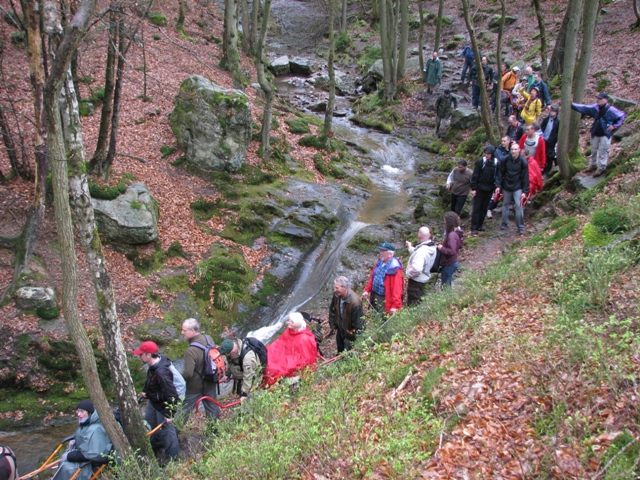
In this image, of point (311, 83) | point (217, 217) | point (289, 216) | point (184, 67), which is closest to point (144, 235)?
point (217, 217)

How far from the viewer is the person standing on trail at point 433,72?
982 inches

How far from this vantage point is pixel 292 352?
7.58 metres

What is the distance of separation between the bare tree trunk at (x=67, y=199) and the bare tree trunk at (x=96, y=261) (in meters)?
0.41

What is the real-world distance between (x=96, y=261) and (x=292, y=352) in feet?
10.8

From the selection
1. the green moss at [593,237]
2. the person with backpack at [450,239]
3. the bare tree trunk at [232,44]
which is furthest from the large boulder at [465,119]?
the person with backpack at [450,239]

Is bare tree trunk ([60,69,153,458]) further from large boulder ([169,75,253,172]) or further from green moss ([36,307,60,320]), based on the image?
large boulder ([169,75,253,172])

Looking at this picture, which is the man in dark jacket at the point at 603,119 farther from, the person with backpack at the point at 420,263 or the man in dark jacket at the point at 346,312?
the man in dark jacket at the point at 346,312

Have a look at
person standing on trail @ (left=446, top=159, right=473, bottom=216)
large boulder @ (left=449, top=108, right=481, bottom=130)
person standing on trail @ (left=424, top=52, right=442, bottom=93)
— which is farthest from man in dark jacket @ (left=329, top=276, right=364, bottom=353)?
person standing on trail @ (left=424, top=52, right=442, bottom=93)

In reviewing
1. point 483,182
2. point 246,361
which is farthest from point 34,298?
point 483,182

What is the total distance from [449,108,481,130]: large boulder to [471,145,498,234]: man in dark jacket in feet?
35.2

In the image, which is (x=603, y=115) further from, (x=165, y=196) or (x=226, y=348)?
(x=165, y=196)

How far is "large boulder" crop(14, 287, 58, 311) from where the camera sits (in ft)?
31.2

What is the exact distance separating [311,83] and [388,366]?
1096 inches

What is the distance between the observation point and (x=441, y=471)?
13.4ft
